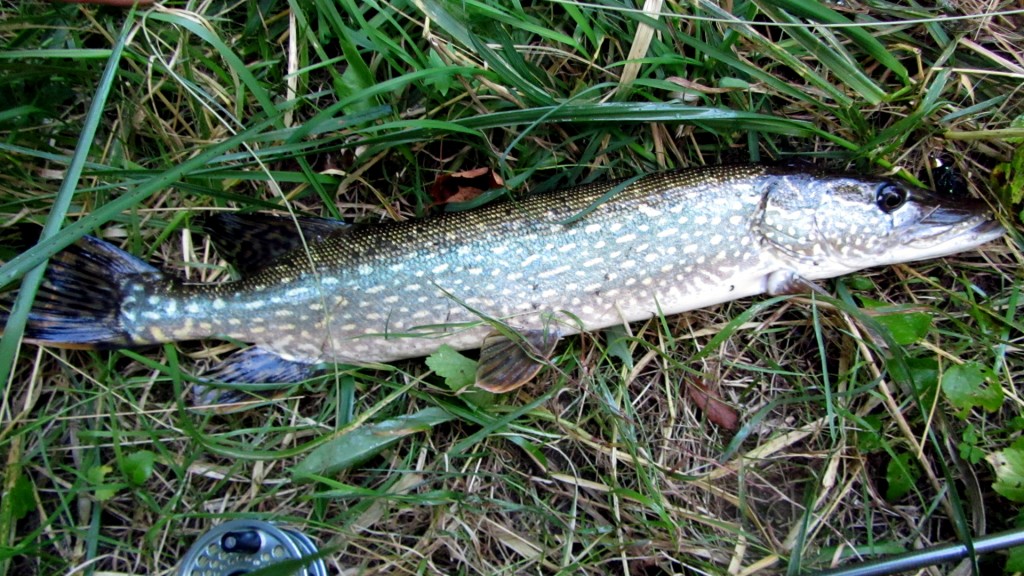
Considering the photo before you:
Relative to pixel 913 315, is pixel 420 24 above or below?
above

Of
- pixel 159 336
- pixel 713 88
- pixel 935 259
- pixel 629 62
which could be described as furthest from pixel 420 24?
pixel 935 259

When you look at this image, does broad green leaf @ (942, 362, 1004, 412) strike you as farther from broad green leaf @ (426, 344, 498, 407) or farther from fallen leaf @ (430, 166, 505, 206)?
fallen leaf @ (430, 166, 505, 206)

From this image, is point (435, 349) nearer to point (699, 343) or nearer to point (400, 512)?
point (400, 512)

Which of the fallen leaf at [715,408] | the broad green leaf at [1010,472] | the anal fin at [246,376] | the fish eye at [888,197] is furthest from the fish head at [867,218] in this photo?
the anal fin at [246,376]

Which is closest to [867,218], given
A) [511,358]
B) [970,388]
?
[970,388]

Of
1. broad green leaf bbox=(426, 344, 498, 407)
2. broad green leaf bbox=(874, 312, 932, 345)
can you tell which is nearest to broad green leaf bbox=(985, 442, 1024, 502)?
broad green leaf bbox=(874, 312, 932, 345)

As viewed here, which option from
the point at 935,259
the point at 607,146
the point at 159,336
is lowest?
the point at 935,259

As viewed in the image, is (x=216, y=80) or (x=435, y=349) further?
(x=216, y=80)
